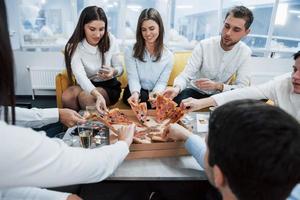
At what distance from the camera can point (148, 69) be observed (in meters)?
2.50

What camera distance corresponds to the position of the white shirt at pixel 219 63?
94.7 inches

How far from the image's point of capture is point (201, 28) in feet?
12.4

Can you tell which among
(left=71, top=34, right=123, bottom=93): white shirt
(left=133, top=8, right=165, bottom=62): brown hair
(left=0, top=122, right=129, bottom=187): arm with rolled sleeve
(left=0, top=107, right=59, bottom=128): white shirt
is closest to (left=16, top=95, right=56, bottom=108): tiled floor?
(left=71, top=34, right=123, bottom=93): white shirt

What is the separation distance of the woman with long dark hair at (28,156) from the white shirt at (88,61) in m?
1.36

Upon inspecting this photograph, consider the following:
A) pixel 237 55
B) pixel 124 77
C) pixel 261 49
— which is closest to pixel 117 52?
pixel 124 77

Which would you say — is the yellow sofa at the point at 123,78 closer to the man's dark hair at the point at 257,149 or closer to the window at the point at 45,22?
the window at the point at 45,22

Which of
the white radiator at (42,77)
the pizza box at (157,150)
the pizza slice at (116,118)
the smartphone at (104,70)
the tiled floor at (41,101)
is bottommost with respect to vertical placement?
the tiled floor at (41,101)

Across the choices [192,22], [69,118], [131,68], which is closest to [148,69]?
[131,68]

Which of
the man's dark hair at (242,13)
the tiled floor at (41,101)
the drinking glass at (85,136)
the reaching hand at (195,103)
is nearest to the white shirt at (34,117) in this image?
the drinking glass at (85,136)

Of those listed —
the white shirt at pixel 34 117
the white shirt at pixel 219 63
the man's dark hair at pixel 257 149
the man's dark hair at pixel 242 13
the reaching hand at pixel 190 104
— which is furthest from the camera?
the white shirt at pixel 219 63

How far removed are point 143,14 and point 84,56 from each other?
66cm

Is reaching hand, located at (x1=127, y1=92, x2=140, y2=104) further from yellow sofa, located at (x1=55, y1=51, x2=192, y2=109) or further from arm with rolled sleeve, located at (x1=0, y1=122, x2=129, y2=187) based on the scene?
arm with rolled sleeve, located at (x1=0, y1=122, x2=129, y2=187)

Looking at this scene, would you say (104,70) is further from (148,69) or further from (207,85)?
(207,85)

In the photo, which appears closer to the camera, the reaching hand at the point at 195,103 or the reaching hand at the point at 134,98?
the reaching hand at the point at 195,103
